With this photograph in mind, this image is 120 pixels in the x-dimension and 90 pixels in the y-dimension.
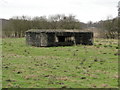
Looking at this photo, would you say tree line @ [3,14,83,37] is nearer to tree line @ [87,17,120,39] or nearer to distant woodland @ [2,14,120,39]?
distant woodland @ [2,14,120,39]

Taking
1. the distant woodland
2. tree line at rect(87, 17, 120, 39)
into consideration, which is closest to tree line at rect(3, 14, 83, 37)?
the distant woodland

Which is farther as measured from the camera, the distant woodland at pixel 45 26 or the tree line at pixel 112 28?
the distant woodland at pixel 45 26

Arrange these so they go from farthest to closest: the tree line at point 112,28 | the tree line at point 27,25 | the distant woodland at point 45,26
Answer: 1. the tree line at point 27,25
2. the distant woodland at point 45,26
3. the tree line at point 112,28

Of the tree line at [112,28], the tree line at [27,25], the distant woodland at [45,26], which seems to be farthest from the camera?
the tree line at [27,25]

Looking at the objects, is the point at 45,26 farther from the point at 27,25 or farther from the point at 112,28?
the point at 112,28

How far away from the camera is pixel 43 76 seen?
13164 mm

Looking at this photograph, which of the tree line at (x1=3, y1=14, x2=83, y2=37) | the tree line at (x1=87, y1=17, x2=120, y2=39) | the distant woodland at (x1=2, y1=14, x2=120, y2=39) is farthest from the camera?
the tree line at (x1=3, y1=14, x2=83, y2=37)

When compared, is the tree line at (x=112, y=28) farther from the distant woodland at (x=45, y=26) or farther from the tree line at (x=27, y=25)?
the tree line at (x=27, y=25)

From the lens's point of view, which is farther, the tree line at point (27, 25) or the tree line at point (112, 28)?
the tree line at point (27, 25)

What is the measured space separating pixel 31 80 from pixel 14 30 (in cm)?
6052

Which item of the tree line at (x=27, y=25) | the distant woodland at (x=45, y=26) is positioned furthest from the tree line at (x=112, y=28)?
the tree line at (x=27, y=25)

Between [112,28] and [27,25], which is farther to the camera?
[27,25]

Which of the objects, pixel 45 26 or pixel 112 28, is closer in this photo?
pixel 112 28

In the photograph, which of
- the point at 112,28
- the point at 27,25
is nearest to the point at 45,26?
the point at 27,25
